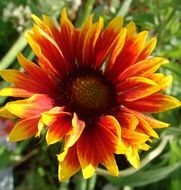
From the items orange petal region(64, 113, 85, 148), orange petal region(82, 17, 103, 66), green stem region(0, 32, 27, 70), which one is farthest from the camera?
green stem region(0, 32, 27, 70)

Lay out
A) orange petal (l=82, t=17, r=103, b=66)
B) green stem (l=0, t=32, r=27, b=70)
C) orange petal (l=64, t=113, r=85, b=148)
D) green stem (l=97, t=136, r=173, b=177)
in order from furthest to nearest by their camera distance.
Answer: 1. green stem (l=0, t=32, r=27, b=70)
2. green stem (l=97, t=136, r=173, b=177)
3. orange petal (l=82, t=17, r=103, b=66)
4. orange petal (l=64, t=113, r=85, b=148)

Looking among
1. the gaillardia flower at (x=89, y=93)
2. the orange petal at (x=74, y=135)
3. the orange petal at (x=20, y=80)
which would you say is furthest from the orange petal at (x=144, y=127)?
the orange petal at (x=20, y=80)

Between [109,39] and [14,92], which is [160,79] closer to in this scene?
[109,39]

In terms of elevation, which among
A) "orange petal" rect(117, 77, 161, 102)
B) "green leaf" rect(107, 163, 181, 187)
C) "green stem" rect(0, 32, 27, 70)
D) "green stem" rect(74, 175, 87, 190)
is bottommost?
"green leaf" rect(107, 163, 181, 187)

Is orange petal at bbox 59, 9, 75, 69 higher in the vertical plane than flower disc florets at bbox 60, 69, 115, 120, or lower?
higher

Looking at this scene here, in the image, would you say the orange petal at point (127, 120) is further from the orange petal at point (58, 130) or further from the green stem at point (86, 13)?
the green stem at point (86, 13)

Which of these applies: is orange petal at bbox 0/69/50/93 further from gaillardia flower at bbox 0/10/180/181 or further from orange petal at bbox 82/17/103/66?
orange petal at bbox 82/17/103/66

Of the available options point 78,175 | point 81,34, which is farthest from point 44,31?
point 78,175

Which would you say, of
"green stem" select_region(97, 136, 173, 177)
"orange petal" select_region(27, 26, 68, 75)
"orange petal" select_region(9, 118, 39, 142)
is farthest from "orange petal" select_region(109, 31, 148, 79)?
"green stem" select_region(97, 136, 173, 177)
